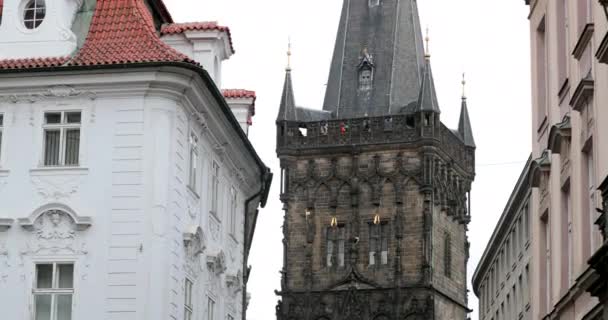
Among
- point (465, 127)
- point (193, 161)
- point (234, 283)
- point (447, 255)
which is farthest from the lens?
point (465, 127)

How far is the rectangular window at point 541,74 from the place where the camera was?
32.0 m

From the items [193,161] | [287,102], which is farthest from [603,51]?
[287,102]

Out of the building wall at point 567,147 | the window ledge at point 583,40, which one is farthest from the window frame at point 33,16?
the window ledge at point 583,40

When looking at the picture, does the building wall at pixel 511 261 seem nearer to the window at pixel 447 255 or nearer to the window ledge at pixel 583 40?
the window ledge at pixel 583 40

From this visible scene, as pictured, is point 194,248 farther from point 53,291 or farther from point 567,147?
point 567,147

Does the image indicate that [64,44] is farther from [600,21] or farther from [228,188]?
[600,21]

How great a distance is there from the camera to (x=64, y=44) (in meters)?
30.6

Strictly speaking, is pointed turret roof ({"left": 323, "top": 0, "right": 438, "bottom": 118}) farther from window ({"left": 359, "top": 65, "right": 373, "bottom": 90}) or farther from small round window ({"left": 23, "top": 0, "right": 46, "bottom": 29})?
small round window ({"left": 23, "top": 0, "right": 46, "bottom": 29})

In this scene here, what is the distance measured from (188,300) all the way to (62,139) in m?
4.14

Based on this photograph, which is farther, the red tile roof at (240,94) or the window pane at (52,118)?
the red tile roof at (240,94)

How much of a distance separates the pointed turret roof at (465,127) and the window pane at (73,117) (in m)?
77.5

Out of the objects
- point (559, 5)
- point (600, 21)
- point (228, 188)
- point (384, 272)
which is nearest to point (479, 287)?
point (384, 272)

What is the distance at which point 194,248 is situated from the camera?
31500mm

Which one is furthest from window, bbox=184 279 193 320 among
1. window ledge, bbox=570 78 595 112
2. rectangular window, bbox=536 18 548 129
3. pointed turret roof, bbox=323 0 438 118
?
pointed turret roof, bbox=323 0 438 118
